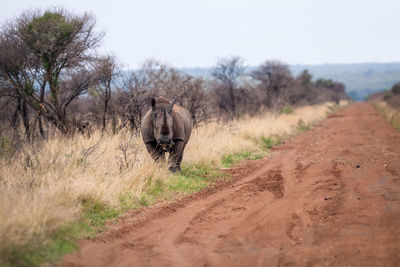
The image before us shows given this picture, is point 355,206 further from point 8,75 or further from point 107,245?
point 8,75

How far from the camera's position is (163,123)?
853cm

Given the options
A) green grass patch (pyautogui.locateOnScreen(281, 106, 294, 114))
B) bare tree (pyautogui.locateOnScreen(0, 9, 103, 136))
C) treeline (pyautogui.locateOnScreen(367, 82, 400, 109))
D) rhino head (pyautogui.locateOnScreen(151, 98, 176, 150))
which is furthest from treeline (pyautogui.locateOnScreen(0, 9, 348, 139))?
treeline (pyautogui.locateOnScreen(367, 82, 400, 109))

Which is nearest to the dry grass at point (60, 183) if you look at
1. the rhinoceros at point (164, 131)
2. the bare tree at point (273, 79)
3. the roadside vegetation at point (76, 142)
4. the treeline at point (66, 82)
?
the roadside vegetation at point (76, 142)

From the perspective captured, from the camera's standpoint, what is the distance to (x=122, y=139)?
11078 millimetres

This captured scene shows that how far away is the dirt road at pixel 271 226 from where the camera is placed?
4.59 m

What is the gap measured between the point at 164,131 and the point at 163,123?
0.18m

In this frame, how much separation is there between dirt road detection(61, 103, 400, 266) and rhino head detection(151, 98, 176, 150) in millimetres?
1440

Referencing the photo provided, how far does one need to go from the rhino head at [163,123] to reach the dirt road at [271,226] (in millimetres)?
1440

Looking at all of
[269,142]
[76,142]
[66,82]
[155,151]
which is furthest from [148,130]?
[269,142]

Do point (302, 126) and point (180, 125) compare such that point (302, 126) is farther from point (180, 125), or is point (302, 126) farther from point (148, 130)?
point (148, 130)

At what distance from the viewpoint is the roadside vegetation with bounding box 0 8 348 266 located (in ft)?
16.7

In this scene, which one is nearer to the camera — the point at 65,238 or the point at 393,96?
the point at 65,238

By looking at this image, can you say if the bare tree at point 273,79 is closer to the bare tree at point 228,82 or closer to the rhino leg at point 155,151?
the bare tree at point 228,82

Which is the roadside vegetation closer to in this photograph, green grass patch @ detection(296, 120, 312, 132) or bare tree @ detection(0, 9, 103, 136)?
bare tree @ detection(0, 9, 103, 136)
